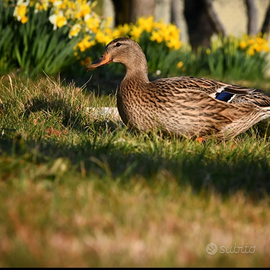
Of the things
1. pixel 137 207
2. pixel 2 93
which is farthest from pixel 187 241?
pixel 2 93

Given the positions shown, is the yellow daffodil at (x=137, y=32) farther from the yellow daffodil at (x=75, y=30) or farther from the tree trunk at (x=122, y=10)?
the yellow daffodil at (x=75, y=30)

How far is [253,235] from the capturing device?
2.60m

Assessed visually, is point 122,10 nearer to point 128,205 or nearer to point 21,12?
point 21,12

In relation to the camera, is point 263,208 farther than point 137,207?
Yes

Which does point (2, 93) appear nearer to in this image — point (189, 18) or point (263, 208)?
point (263, 208)

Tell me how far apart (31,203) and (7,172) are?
42 centimetres

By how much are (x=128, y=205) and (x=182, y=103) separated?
2.16 metres

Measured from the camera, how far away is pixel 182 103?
4.75 metres

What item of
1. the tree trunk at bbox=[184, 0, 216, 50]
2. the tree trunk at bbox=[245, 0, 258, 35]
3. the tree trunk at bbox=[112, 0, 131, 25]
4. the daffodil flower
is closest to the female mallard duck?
the daffodil flower

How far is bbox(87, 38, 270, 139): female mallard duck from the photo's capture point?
473 centimetres

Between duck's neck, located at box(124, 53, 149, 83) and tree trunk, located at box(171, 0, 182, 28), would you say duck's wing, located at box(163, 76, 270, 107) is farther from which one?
tree trunk, located at box(171, 0, 182, 28)

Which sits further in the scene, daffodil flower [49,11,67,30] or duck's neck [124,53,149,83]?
daffodil flower [49,11,67,30]

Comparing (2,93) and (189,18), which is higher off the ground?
(189,18)

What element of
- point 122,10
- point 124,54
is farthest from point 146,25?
point 124,54
